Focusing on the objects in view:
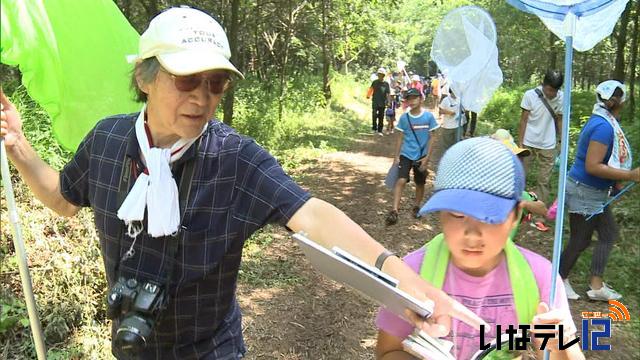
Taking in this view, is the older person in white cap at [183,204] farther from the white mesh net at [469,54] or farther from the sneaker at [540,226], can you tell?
the sneaker at [540,226]

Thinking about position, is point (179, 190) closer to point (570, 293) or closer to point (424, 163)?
point (570, 293)

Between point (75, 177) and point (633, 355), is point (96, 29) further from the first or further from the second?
point (633, 355)

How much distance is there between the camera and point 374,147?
13016mm

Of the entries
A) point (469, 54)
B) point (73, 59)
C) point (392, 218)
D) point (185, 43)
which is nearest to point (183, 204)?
point (185, 43)

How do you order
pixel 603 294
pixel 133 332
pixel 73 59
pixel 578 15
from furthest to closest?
1. pixel 603 294
2. pixel 73 59
3. pixel 578 15
4. pixel 133 332

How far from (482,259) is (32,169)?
166cm

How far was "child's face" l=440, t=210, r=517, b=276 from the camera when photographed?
1.45 metres

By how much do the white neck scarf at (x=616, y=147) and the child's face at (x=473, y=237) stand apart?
303 cm

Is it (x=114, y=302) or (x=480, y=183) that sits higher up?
(x=480, y=183)

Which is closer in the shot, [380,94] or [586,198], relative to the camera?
[586,198]

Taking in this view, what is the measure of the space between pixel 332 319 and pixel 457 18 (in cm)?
354

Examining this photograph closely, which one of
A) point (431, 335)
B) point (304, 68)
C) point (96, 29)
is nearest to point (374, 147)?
point (96, 29)

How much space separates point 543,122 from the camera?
6.10 metres

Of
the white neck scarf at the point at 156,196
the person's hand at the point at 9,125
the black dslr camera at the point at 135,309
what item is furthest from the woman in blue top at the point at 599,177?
the person's hand at the point at 9,125
